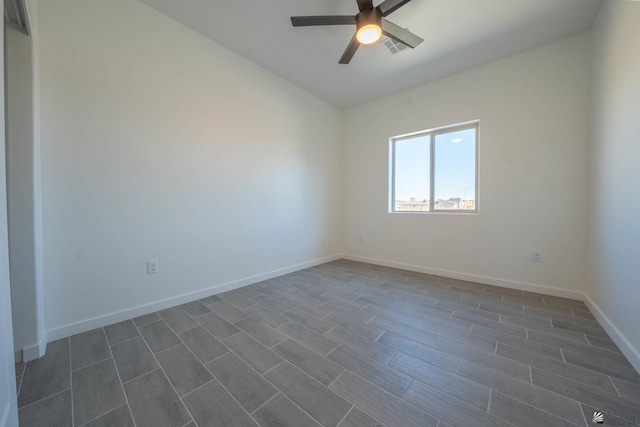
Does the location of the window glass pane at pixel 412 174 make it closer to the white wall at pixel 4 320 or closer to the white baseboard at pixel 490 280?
the white baseboard at pixel 490 280

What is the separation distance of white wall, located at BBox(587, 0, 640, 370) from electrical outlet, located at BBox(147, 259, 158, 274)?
3.54m

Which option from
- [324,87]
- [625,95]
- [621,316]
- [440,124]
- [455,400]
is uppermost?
[324,87]

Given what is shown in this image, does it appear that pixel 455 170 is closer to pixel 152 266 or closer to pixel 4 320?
pixel 152 266

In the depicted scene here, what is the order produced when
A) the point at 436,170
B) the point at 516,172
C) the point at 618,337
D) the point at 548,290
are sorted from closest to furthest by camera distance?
1. the point at 618,337
2. the point at 548,290
3. the point at 516,172
4. the point at 436,170

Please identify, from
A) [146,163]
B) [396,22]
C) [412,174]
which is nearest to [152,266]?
[146,163]

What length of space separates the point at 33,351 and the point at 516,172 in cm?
456

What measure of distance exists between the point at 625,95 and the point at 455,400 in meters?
2.41

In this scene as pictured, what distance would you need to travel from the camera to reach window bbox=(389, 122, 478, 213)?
3125mm

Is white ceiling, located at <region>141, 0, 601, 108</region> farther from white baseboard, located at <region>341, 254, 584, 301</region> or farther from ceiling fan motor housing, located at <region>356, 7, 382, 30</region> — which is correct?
white baseboard, located at <region>341, 254, 584, 301</region>

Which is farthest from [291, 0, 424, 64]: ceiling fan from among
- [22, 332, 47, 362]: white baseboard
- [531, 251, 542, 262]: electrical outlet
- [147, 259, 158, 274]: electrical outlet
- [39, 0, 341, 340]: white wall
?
[22, 332, 47, 362]: white baseboard

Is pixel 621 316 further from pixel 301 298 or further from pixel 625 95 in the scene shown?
pixel 301 298

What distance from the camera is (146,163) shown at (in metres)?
2.08

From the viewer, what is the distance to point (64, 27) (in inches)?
67.2

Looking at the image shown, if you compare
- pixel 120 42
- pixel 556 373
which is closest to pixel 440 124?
pixel 556 373
